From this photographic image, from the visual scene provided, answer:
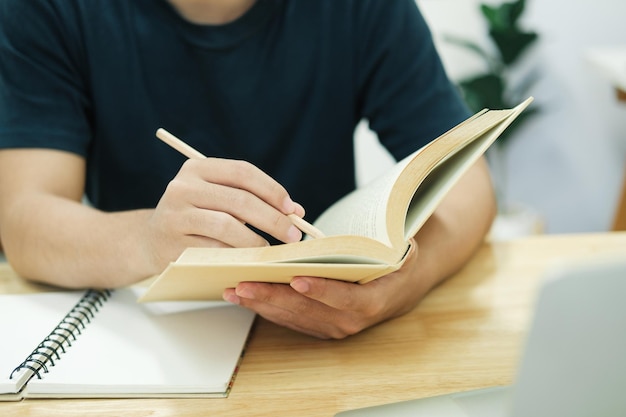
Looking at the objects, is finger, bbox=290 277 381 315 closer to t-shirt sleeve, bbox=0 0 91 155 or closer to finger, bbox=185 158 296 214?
finger, bbox=185 158 296 214

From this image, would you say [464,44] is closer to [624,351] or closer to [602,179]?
[602,179]

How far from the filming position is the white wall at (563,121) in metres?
2.32

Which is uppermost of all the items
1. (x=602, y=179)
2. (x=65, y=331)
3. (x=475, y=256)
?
(x=65, y=331)

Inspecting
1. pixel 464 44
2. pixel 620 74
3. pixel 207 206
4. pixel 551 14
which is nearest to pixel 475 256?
pixel 207 206

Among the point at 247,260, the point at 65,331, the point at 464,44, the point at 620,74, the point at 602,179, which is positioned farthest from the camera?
the point at 602,179

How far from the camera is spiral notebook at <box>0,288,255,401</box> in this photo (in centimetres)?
62

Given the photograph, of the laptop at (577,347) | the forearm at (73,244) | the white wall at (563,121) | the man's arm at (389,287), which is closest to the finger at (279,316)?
the man's arm at (389,287)

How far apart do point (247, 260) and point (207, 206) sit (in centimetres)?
10

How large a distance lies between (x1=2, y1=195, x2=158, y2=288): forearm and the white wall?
155 cm

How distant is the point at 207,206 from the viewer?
2.08 ft

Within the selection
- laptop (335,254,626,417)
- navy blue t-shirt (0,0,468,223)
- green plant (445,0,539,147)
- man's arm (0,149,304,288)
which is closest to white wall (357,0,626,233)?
green plant (445,0,539,147)

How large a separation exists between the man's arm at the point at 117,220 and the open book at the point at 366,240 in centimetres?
4

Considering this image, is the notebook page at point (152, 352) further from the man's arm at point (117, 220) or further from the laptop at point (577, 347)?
the laptop at point (577, 347)

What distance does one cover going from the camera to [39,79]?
0.90 metres
